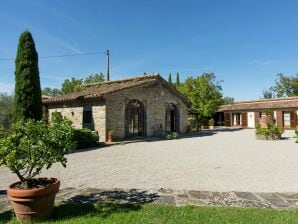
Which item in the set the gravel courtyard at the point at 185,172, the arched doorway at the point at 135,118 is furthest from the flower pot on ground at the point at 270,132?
the arched doorway at the point at 135,118

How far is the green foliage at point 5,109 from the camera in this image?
26.1 m

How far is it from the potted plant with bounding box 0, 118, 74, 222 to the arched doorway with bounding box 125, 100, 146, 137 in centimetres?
1565

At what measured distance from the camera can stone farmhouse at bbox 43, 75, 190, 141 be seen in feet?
61.8

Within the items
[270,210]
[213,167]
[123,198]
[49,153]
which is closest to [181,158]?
[213,167]

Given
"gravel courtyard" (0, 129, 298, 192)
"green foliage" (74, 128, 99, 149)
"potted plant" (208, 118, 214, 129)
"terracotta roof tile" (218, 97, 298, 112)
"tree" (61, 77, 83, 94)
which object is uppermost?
"tree" (61, 77, 83, 94)

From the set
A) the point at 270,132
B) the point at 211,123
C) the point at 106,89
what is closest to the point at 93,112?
the point at 106,89

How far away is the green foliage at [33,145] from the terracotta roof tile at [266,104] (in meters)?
31.7

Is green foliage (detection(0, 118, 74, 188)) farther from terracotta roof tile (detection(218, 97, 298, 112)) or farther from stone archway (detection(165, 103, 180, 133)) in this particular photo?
terracotta roof tile (detection(218, 97, 298, 112))

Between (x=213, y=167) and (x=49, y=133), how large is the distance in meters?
6.26

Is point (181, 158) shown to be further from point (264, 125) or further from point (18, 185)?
point (264, 125)

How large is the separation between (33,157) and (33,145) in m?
0.23

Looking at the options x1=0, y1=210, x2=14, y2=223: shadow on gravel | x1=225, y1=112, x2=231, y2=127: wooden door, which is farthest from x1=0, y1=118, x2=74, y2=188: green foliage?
x1=225, y1=112, x2=231, y2=127: wooden door

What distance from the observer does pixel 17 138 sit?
16.0ft

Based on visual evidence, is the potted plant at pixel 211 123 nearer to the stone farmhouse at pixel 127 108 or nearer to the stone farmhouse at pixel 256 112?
the stone farmhouse at pixel 256 112
